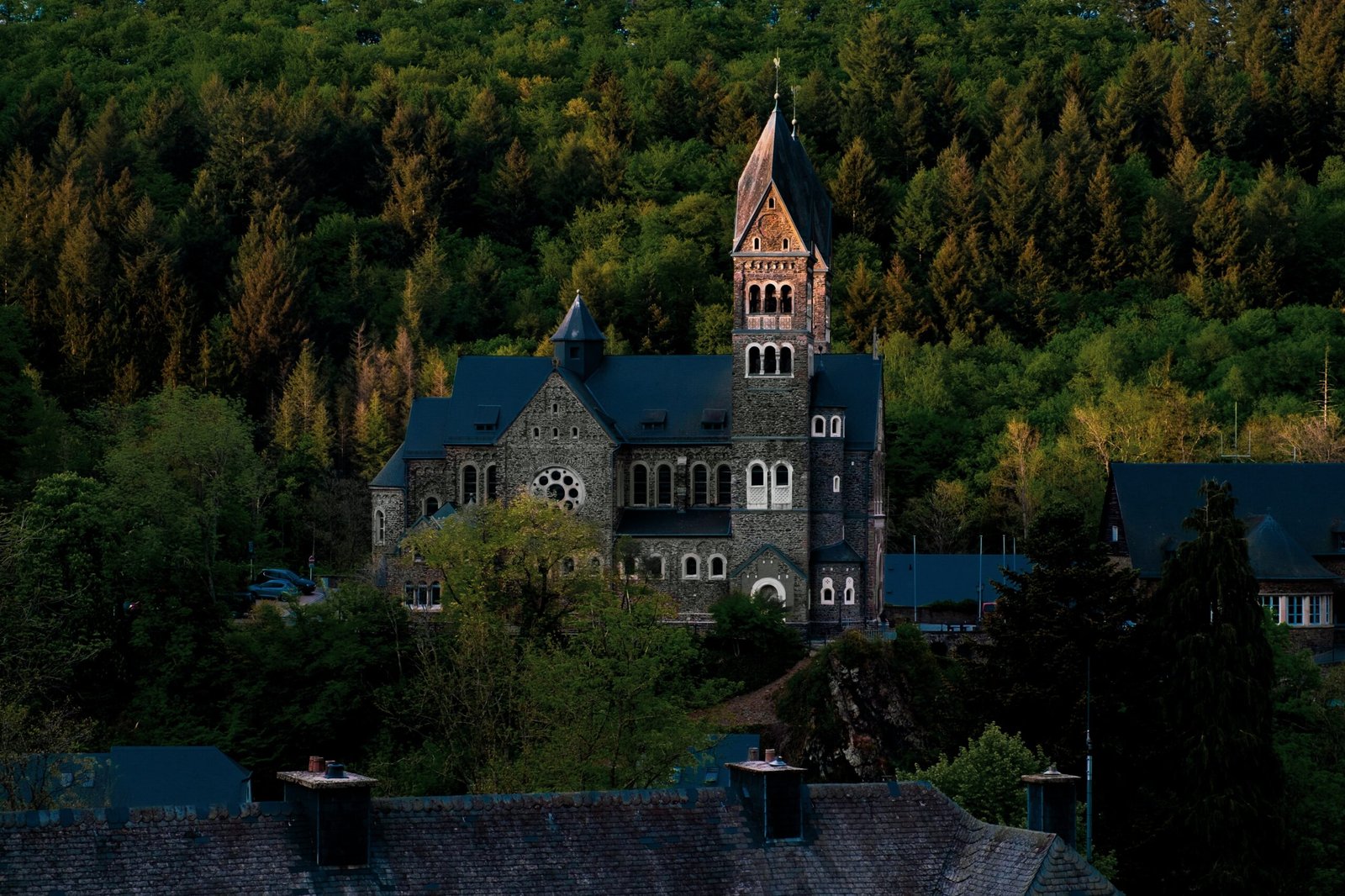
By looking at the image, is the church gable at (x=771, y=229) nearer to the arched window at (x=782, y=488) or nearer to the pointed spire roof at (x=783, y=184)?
the pointed spire roof at (x=783, y=184)

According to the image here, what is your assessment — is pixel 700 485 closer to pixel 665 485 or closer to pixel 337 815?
pixel 665 485

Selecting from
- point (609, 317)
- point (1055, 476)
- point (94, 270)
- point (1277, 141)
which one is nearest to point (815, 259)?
point (1055, 476)

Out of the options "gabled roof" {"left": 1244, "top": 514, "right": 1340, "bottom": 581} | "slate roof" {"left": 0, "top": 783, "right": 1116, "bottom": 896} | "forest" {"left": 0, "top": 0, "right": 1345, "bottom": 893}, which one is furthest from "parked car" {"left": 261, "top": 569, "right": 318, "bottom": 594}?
"slate roof" {"left": 0, "top": 783, "right": 1116, "bottom": 896}

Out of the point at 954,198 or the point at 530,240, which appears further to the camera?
the point at 530,240

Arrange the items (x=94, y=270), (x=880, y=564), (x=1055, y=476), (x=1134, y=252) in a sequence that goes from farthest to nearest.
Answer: (x=1134, y=252) < (x=94, y=270) < (x=1055, y=476) < (x=880, y=564)

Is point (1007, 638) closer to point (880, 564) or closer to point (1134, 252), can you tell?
point (880, 564)

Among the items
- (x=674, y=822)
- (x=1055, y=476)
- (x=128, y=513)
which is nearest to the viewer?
(x=674, y=822)
